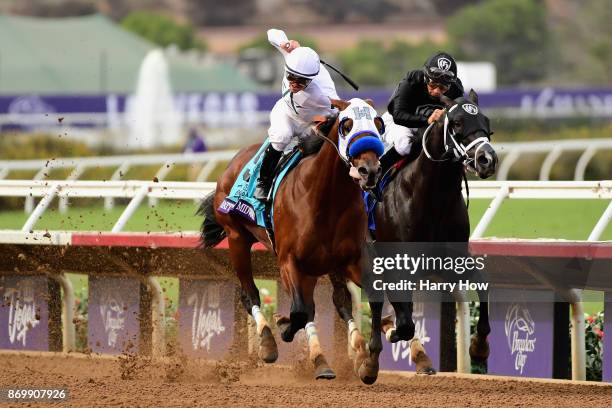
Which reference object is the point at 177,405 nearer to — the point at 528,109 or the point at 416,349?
the point at 416,349

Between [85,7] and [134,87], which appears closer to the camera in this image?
[134,87]

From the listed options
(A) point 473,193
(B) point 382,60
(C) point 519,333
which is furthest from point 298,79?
(B) point 382,60

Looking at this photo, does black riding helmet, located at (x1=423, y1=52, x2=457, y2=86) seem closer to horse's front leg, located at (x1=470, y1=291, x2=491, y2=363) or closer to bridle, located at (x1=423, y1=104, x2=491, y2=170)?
bridle, located at (x1=423, y1=104, x2=491, y2=170)

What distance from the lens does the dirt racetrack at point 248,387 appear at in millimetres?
6609

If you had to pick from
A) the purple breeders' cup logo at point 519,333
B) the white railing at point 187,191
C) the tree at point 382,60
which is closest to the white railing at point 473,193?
the white railing at point 187,191

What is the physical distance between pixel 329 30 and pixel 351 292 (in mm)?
58718

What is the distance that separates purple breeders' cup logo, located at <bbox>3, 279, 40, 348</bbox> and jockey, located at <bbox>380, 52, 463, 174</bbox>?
3.32 m

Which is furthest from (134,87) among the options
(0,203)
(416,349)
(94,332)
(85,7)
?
(416,349)

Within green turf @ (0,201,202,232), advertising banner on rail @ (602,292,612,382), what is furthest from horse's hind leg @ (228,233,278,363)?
green turf @ (0,201,202,232)

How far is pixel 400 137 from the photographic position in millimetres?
7535

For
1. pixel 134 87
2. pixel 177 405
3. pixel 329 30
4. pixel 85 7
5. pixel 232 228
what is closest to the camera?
pixel 177 405

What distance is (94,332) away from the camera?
9531 millimetres

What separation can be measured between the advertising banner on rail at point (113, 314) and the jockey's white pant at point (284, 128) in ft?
7.30

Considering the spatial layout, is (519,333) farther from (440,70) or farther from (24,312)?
(24,312)
